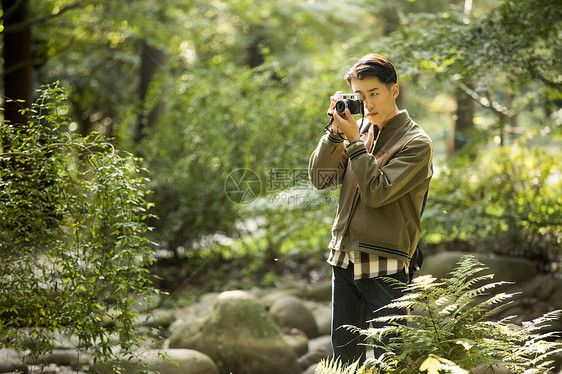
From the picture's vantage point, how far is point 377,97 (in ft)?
8.27

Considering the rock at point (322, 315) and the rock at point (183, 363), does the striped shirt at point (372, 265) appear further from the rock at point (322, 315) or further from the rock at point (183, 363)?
the rock at point (322, 315)

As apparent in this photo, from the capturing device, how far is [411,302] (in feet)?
7.52

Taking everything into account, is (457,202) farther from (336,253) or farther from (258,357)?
(336,253)

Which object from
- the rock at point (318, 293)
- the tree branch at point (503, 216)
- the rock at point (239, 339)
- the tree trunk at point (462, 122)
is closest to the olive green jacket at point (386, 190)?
the rock at point (239, 339)

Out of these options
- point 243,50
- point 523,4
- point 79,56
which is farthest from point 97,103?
point 523,4

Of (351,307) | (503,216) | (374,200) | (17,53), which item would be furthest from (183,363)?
(17,53)

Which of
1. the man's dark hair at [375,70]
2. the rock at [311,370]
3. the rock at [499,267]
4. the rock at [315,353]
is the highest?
the man's dark hair at [375,70]

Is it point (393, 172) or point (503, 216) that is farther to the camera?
point (503, 216)

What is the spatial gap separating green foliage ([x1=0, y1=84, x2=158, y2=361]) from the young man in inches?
47.6

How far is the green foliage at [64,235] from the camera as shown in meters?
3.04

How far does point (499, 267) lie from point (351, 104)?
4166 millimetres

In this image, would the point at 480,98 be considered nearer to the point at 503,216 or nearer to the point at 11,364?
the point at 503,216

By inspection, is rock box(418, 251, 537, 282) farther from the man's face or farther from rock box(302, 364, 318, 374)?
the man's face

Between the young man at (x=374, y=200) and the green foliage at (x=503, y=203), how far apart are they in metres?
3.24
